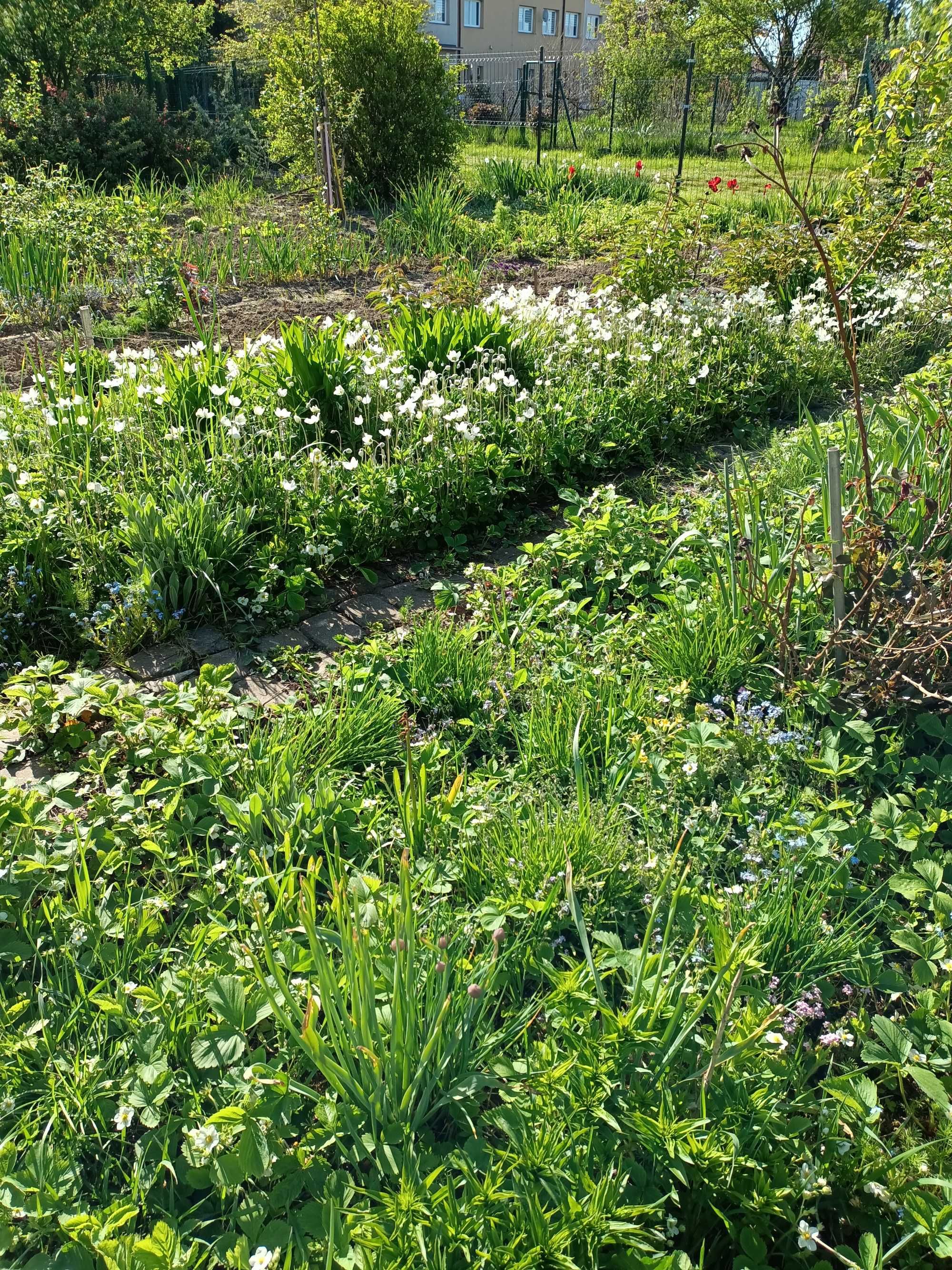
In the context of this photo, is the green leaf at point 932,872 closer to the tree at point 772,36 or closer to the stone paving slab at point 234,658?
A: the stone paving slab at point 234,658

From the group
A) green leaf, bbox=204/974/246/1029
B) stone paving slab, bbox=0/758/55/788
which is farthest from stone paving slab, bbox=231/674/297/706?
green leaf, bbox=204/974/246/1029

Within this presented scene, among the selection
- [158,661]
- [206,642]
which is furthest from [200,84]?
[158,661]

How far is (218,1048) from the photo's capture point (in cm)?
170

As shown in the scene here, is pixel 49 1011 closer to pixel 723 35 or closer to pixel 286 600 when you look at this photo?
pixel 286 600

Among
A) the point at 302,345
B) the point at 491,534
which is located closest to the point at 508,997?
the point at 491,534

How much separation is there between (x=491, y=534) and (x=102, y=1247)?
316 cm

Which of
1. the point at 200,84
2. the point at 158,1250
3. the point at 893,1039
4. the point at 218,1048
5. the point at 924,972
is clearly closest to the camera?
the point at 158,1250

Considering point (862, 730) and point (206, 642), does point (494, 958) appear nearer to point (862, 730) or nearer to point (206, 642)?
point (862, 730)

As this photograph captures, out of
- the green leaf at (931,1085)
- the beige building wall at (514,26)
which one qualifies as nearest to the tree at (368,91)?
the green leaf at (931,1085)

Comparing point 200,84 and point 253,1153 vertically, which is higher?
point 200,84

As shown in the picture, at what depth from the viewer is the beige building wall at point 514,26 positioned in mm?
39031

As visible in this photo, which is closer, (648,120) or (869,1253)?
(869,1253)

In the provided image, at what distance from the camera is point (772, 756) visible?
2555 mm

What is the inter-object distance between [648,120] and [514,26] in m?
24.2
